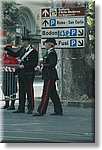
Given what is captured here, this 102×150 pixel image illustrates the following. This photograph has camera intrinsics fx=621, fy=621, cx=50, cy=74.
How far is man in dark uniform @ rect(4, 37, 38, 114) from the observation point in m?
10.2

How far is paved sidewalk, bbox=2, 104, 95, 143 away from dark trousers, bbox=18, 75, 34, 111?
207mm

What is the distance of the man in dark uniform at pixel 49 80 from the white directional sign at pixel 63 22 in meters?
0.31

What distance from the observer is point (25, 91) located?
10336mm

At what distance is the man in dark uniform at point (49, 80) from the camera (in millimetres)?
10180

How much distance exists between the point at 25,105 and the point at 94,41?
159cm

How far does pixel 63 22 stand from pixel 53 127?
171cm

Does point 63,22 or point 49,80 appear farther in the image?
point 49,80

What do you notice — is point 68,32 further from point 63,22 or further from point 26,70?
point 26,70

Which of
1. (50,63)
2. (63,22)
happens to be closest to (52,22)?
(63,22)

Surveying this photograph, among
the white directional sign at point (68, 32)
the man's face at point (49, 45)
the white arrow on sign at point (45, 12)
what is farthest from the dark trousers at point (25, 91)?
the white arrow on sign at point (45, 12)

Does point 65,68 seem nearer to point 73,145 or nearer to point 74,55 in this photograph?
point 74,55

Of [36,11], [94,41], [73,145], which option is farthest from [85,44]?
[73,145]

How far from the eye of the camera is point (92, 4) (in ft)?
32.4

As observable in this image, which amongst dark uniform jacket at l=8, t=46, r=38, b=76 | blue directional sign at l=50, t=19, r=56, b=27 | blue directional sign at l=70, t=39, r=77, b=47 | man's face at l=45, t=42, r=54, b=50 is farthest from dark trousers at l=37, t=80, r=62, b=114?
blue directional sign at l=50, t=19, r=56, b=27
